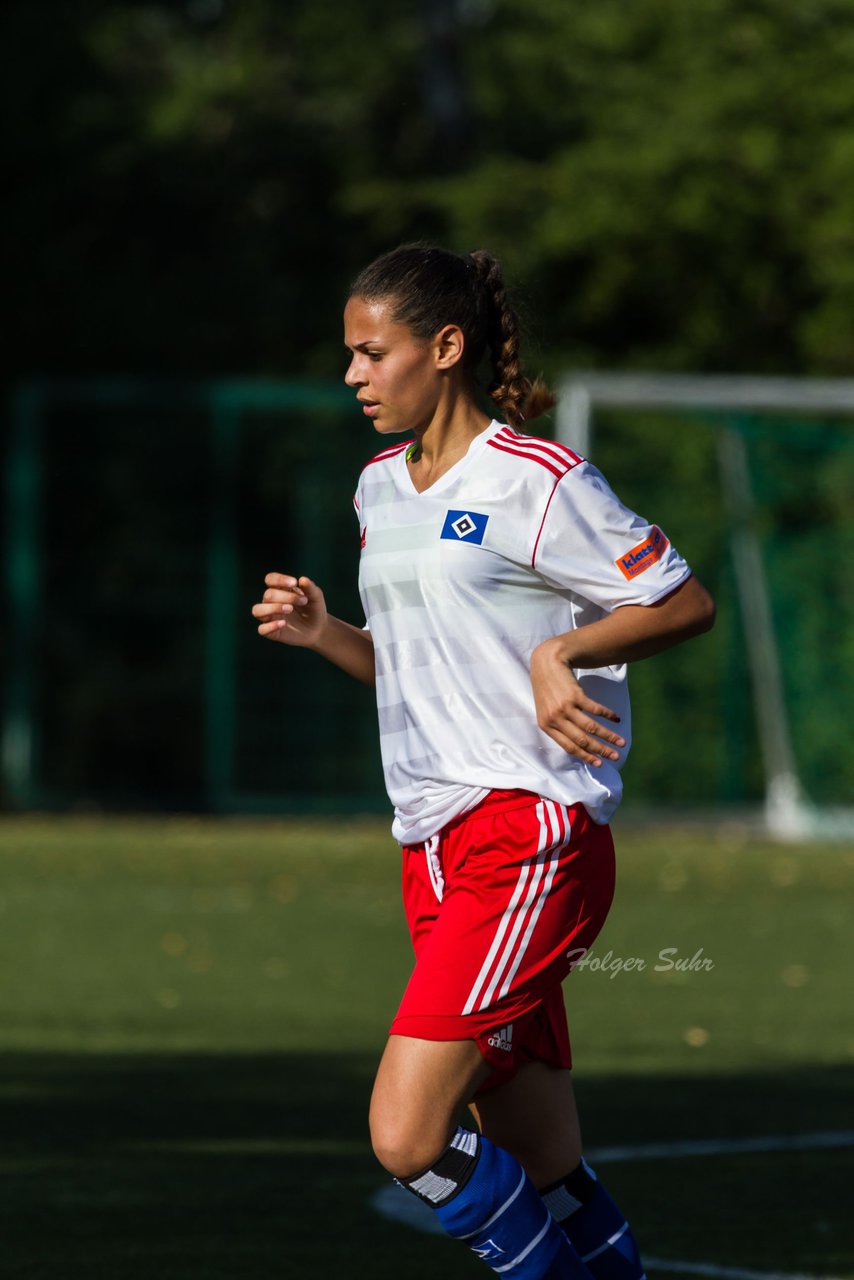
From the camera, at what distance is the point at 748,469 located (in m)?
18.3

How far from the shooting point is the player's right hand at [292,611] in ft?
14.8

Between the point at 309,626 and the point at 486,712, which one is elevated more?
the point at 309,626

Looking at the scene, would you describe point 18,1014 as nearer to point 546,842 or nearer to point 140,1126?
point 140,1126

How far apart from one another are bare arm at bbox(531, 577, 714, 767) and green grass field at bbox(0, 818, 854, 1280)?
1.89 metres

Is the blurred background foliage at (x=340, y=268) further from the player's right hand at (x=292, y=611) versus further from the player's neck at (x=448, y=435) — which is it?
the player's neck at (x=448, y=435)

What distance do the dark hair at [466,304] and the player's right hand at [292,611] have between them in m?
0.53

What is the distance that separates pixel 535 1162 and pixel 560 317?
1958cm

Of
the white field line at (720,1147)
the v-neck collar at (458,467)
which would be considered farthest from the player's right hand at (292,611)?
the white field line at (720,1147)

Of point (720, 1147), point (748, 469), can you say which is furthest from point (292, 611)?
point (748, 469)

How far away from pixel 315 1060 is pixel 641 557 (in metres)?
4.50

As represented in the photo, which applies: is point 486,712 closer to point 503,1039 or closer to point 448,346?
point 503,1039

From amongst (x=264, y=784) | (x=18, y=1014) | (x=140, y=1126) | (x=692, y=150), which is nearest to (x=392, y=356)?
(x=140, y=1126)

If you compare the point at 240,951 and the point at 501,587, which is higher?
the point at 501,587

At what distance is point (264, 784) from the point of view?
18.5m
